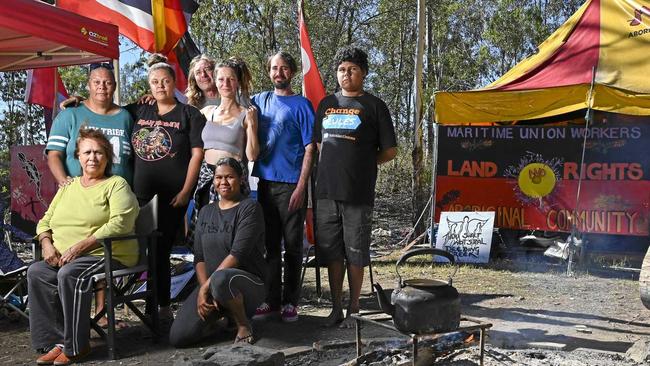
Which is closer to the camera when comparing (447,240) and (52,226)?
(52,226)

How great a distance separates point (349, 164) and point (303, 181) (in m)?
0.38

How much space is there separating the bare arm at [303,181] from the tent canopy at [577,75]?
163 inches

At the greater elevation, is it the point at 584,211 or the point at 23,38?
the point at 23,38

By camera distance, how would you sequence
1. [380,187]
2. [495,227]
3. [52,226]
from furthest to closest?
[380,187] < [495,227] < [52,226]

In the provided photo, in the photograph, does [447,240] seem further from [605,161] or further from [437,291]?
[437,291]

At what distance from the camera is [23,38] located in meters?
5.95

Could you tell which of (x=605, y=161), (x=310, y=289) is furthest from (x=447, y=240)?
(x=310, y=289)

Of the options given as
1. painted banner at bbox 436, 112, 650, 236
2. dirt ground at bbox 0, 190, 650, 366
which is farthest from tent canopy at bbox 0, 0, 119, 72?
painted banner at bbox 436, 112, 650, 236

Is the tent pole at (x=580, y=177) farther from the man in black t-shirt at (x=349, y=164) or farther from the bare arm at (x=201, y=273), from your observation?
the bare arm at (x=201, y=273)

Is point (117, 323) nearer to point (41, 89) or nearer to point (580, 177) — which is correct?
point (580, 177)

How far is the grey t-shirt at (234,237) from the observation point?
4449mm

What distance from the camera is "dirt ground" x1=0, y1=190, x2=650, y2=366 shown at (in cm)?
413

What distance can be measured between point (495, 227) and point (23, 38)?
618cm

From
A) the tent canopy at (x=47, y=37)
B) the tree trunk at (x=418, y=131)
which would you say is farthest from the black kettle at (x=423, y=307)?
the tree trunk at (x=418, y=131)
